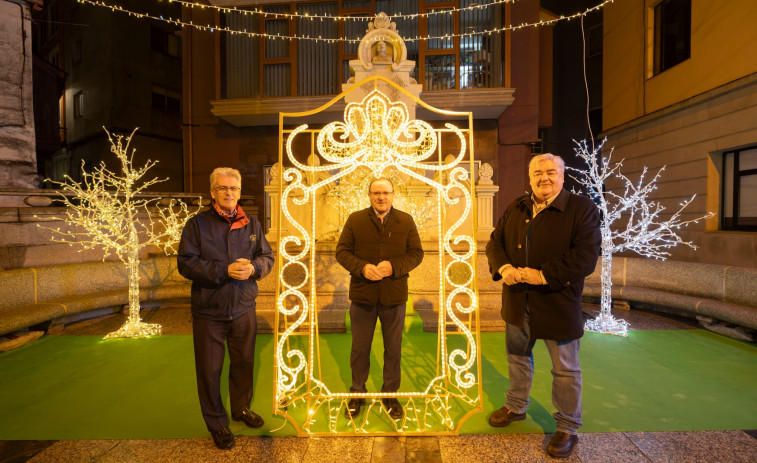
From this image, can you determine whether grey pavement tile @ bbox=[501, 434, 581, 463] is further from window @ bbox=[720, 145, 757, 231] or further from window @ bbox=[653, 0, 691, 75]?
window @ bbox=[653, 0, 691, 75]

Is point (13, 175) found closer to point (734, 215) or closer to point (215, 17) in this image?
point (215, 17)

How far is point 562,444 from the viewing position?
2.58 m

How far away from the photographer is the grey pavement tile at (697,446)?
2.55m

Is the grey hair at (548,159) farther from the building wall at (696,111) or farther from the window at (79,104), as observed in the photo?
the window at (79,104)

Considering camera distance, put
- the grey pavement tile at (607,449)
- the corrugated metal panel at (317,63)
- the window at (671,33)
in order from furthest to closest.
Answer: the corrugated metal panel at (317,63), the window at (671,33), the grey pavement tile at (607,449)

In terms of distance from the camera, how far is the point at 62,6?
18016 mm

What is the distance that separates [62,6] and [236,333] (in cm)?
2329

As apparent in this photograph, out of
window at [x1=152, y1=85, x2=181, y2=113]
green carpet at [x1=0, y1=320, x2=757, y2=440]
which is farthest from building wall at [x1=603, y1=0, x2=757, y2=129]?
window at [x1=152, y1=85, x2=181, y2=113]

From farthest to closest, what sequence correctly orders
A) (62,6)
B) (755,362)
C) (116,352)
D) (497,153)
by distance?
1. (62,6)
2. (497,153)
3. (116,352)
4. (755,362)

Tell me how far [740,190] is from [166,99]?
2022 cm

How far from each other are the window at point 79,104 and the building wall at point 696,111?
21.4m

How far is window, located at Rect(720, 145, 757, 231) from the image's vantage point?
7.12m

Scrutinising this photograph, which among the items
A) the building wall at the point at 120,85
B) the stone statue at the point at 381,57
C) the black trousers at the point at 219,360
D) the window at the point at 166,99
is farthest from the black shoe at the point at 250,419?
the window at the point at 166,99

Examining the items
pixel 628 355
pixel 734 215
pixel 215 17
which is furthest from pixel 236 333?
pixel 215 17
